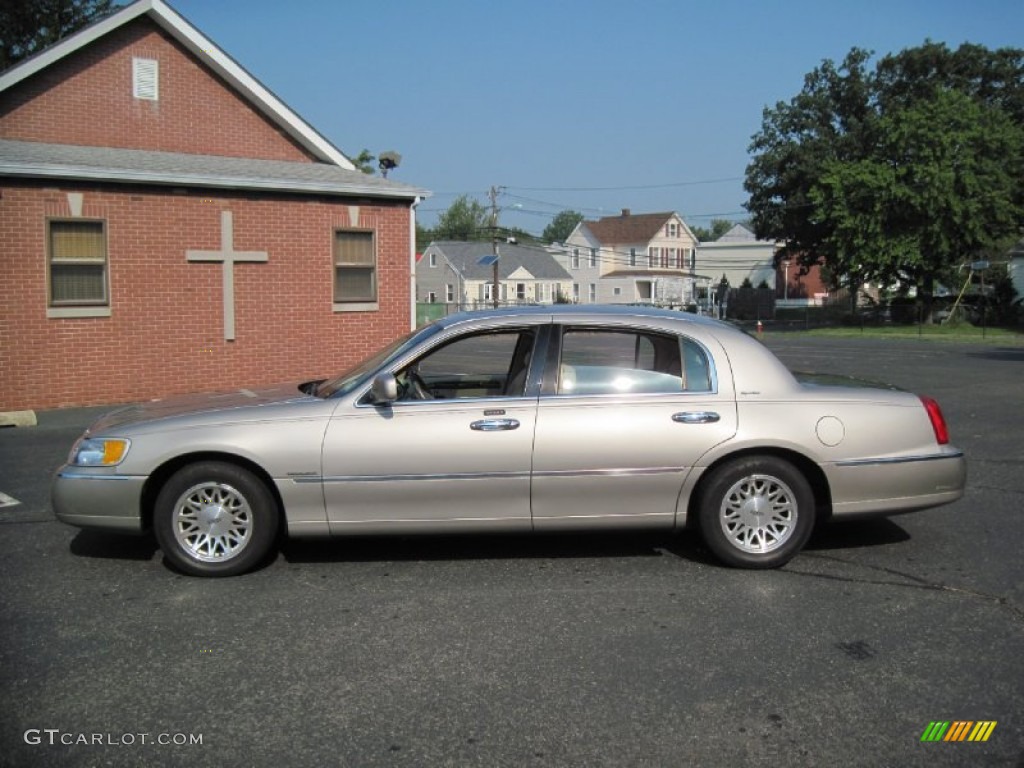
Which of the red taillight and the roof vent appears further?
the roof vent

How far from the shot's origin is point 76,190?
42.2ft

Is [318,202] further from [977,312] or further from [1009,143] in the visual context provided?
[977,312]

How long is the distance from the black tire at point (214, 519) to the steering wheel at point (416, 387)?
1.01m

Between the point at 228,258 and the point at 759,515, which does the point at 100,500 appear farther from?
the point at 228,258

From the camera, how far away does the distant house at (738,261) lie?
84.5 meters

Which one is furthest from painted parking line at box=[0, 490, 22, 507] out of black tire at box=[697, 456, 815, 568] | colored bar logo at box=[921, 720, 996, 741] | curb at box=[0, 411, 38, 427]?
colored bar logo at box=[921, 720, 996, 741]

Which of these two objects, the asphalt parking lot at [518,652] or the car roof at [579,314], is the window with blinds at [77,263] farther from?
the car roof at [579,314]

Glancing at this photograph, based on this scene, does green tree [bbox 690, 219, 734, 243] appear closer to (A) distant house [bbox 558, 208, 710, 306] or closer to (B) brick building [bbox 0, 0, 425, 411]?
(A) distant house [bbox 558, 208, 710, 306]

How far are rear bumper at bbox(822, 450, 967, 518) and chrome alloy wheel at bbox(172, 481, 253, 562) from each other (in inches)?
132

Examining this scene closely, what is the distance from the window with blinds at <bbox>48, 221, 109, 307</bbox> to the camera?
1285 cm

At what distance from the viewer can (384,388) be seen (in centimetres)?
510

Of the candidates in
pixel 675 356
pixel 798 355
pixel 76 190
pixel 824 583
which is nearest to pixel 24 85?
pixel 76 190

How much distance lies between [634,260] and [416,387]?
237 feet

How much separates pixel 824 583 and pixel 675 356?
1.54 m
